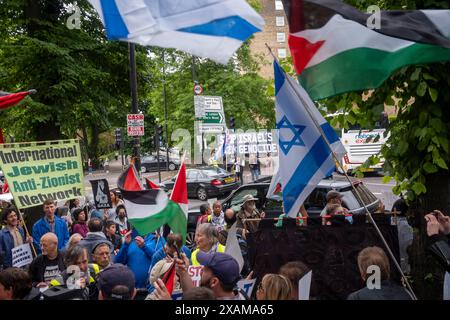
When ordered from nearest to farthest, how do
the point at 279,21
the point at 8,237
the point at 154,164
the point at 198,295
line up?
the point at 198,295, the point at 8,237, the point at 154,164, the point at 279,21

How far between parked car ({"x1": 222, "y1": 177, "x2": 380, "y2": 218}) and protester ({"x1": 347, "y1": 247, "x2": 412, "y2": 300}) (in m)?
5.48

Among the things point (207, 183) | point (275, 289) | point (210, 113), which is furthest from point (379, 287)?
point (210, 113)

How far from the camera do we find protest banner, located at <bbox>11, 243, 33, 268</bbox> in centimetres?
627

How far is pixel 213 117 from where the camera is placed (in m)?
24.6

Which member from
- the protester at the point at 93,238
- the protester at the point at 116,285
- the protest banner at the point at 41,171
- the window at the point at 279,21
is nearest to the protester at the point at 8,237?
the protest banner at the point at 41,171

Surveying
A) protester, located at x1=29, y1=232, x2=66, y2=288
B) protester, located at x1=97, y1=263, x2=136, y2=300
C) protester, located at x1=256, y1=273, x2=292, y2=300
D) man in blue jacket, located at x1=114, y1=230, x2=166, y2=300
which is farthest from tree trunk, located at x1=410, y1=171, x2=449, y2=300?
protester, located at x1=29, y1=232, x2=66, y2=288

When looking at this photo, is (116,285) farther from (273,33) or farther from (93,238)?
(273,33)

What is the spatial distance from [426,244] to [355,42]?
306 cm

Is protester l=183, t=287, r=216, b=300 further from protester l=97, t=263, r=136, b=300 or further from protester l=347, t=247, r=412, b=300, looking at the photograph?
protester l=347, t=247, r=412, b=300
